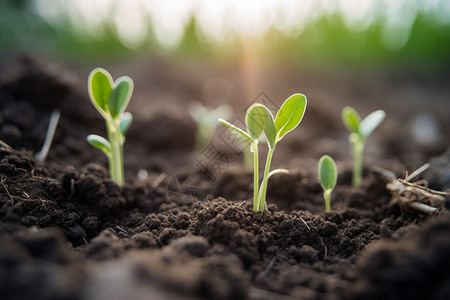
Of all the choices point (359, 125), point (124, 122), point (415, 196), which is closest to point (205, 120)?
point (124, 122)

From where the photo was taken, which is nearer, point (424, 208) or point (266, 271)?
point (266, 271)

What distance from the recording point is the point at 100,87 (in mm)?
1599

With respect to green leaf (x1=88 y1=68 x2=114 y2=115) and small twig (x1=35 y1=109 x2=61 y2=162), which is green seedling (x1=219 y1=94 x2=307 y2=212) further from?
small twig (x1=35 y1=109 x2=61 y2=162)

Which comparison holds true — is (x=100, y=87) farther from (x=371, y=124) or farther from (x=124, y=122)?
(x=371, y=124)

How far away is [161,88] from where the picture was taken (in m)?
4.96

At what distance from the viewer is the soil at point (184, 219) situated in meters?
0.85

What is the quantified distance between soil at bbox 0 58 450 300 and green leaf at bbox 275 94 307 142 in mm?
401

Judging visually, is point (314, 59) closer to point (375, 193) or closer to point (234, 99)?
point (234, 99)

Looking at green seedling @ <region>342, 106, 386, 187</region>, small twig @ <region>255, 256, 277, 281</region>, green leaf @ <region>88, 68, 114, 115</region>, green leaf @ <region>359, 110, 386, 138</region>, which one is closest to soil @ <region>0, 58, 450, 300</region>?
small twig @ <region>255, 256, 277, 281</region>

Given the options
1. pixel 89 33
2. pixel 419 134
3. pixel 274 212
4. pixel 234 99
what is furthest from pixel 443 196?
pixel 89 33

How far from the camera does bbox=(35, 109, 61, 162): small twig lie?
1934 mm

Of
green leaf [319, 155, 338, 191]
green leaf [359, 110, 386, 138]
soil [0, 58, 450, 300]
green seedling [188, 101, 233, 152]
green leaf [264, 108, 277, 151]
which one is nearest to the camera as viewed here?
soil [0, 58, 450, 300]

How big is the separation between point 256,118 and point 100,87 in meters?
0.85

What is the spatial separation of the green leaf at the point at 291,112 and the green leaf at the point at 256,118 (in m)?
0.10
